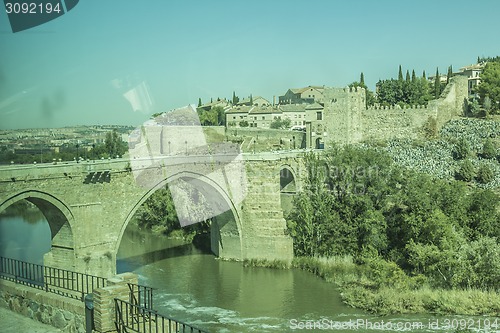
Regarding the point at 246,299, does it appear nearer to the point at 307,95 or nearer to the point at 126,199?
the point at 126,199

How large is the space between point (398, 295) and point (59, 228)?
8131 millimetres

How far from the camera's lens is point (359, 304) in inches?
499

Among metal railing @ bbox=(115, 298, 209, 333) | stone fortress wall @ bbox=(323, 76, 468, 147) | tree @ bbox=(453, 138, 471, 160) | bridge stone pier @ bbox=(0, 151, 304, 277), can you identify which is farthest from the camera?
stone fortress wall @ bbox=(323, 76, 468, 147)

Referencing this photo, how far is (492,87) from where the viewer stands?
85.7ft

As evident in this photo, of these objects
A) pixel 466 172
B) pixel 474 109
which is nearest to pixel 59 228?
pixel 466 172

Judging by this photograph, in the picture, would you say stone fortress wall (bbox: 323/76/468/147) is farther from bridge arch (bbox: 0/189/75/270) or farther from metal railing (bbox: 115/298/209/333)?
metal railing (bbox: 115/298/209/333)

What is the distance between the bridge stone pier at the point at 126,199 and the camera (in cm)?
1184

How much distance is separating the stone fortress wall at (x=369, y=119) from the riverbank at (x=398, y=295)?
1032 centimetres

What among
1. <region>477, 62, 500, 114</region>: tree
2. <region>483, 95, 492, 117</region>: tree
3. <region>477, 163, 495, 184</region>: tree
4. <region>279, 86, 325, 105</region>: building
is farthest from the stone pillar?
<region>279, 86, 325, 105</region>: building

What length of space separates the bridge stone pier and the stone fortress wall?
5.56 meters

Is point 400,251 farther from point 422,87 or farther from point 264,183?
point 422,87

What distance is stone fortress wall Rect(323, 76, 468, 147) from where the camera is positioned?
2441 cm

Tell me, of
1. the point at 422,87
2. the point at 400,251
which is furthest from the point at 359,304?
the point at 422,87

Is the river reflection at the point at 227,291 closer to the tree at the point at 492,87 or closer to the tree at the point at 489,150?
the tree at the point at 489,150
